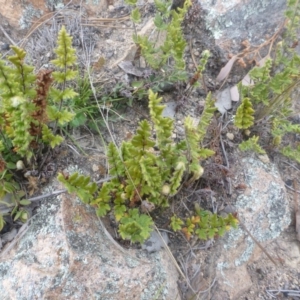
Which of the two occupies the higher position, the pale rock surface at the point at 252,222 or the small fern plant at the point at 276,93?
the small fern plant at the point at 276,93

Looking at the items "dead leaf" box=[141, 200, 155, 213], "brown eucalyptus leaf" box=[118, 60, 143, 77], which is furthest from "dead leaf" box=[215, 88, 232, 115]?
"dead leaf" box=[141, 200, 155, 213]

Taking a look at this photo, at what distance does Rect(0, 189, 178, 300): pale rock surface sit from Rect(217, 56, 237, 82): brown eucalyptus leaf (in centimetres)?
142

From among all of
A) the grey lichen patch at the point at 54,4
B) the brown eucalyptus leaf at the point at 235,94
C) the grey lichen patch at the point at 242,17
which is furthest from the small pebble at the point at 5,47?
the brown eucalyptus leaf at the point at 235,94

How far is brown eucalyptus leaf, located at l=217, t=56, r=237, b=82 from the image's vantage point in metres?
3.07

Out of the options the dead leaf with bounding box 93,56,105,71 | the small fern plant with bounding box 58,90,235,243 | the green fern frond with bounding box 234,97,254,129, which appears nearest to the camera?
the small fern plant with bounding box 58,90,235,243

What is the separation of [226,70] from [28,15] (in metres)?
1.58

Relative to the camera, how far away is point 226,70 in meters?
3.08

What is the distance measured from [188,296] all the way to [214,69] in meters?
1.69

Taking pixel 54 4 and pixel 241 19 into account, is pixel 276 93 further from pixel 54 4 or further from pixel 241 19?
pixel 54 4

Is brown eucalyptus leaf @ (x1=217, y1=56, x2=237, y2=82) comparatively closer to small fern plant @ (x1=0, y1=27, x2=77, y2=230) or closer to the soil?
the soil

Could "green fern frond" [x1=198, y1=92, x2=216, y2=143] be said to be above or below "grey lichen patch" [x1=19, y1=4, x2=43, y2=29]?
above

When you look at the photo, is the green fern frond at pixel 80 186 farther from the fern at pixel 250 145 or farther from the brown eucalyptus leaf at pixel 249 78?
the brown eucalyptus leaf at pixel 249 78

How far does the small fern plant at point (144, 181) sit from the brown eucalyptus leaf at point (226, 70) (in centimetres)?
85

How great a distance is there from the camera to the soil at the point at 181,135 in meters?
2.51
